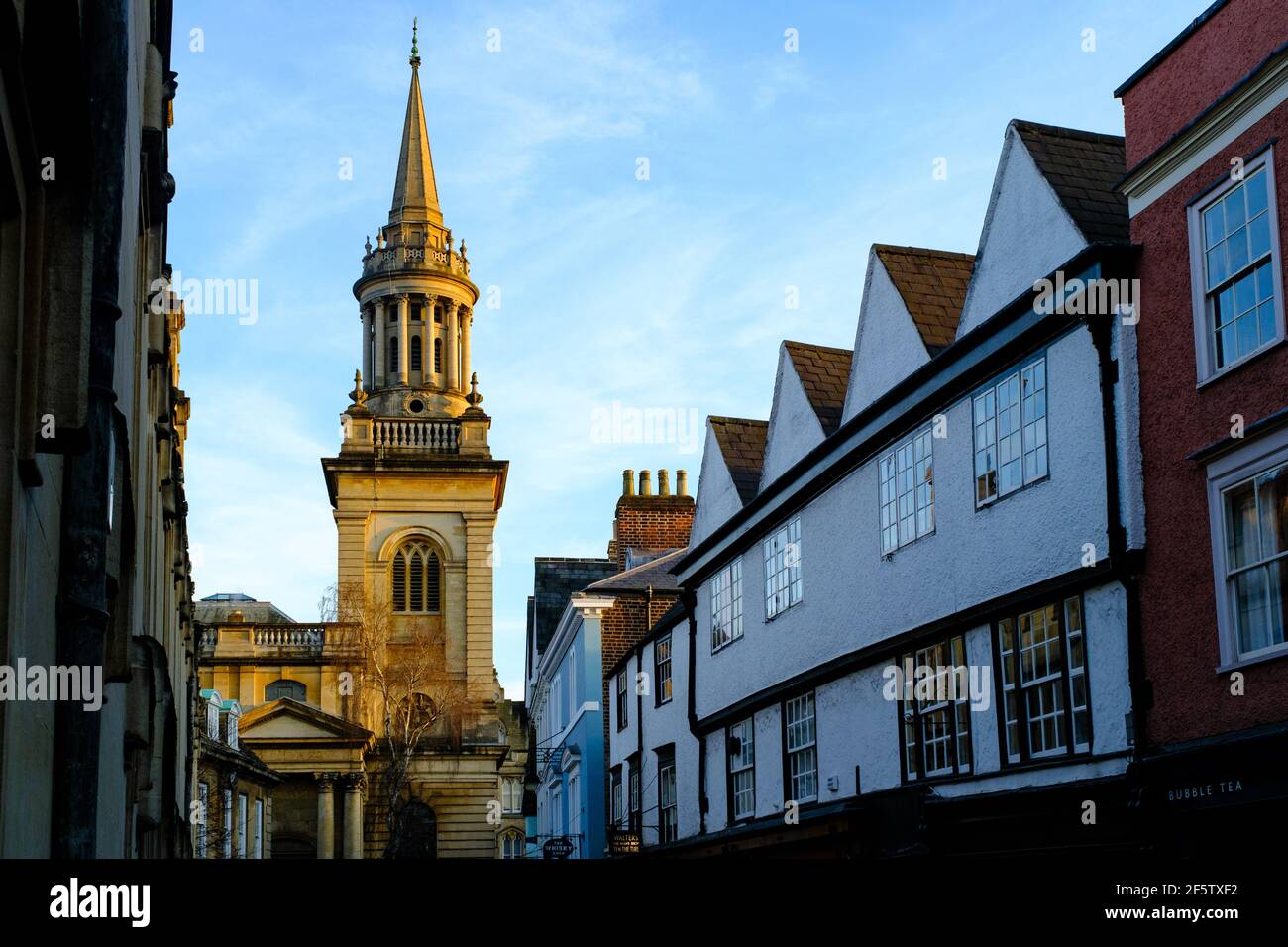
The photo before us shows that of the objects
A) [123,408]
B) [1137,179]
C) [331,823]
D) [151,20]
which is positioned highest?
[151,20]

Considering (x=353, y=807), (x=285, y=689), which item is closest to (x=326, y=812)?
(x=353, y=807)

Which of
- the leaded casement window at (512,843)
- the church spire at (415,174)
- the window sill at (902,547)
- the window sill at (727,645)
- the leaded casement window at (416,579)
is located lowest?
the leaded casement window at (512,843)

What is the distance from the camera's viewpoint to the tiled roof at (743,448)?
90.8ft

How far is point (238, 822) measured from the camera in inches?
1542

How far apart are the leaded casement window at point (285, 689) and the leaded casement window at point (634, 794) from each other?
34246mm

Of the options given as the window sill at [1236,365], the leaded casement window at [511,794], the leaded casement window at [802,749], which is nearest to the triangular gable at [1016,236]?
the window sill at [1236,365]

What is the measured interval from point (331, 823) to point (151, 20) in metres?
46.8

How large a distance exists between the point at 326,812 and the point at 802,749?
37017 mm

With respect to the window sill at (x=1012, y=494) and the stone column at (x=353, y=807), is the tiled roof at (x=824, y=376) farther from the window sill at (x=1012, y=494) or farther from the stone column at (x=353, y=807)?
the stone column at (x=353, y=807)

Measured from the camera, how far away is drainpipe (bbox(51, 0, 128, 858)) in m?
6.67

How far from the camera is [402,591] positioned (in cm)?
7119

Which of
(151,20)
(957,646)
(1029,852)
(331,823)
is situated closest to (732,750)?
(957,646)

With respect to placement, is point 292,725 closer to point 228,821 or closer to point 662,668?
point 228,821
